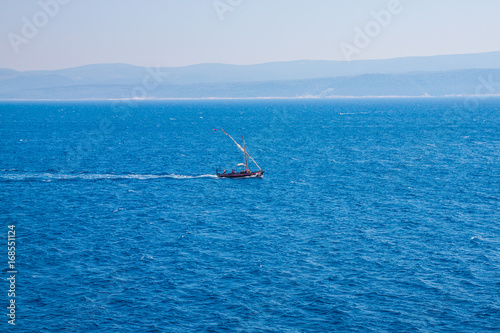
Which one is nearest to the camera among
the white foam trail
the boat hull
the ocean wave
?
the ocean wave

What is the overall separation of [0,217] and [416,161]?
3925 inches

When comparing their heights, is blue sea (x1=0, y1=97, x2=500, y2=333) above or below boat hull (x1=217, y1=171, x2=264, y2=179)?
below

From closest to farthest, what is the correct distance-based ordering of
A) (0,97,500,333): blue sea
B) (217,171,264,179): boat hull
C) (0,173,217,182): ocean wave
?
1. (0,97,500,333): blue sea
2. (0,173,217,182): ocean wave
3. (217,171,264,179): boat hull

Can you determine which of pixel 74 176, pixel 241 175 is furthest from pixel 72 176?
pixel 241 175

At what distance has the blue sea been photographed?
4688 cm

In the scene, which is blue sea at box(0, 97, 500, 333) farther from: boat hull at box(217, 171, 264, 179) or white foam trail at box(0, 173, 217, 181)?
boat hull at box(217, 171, 264, 179)

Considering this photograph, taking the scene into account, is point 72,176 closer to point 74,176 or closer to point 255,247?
point 74,176

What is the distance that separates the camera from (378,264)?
5844cm

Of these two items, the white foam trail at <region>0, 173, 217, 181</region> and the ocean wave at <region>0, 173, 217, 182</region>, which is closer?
the ocean wave at <region>0, 173, 217, 182</region>

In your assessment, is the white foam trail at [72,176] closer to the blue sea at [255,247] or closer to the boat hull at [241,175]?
the blue sea at [255,247]

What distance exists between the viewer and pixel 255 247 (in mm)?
64750

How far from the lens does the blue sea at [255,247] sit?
4688 centimetres

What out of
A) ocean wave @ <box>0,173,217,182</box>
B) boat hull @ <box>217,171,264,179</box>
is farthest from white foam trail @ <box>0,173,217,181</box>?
boat hull @ <box>217,171,264,179</box>

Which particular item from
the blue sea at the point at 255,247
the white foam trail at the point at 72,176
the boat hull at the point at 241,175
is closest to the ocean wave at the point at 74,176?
the white foam trail at the point at 72,176
